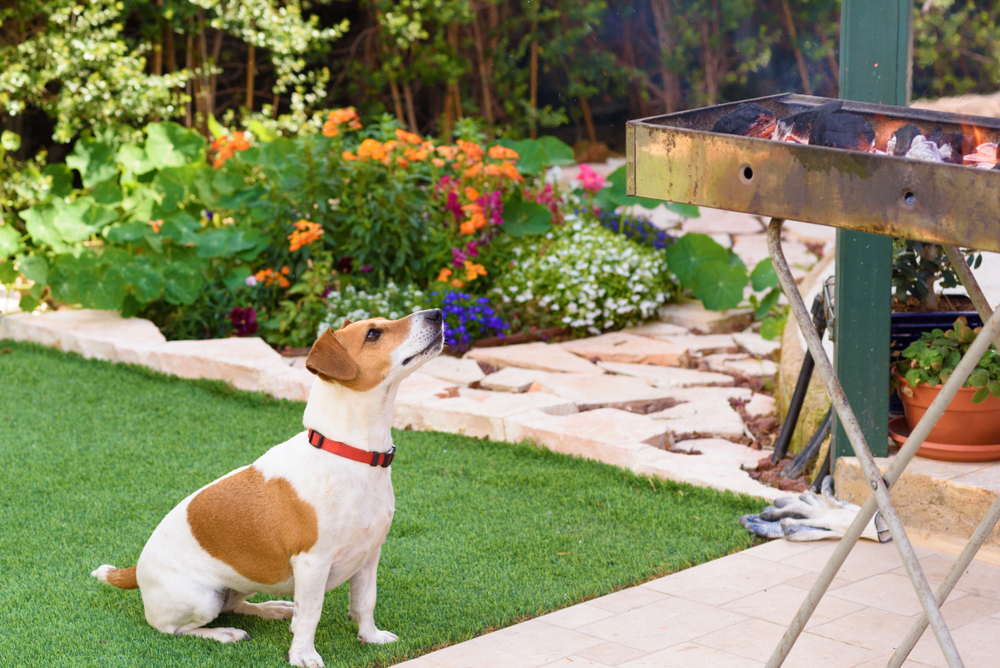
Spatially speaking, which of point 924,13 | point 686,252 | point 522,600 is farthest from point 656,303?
point 924,13

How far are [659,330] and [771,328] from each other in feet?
2.24

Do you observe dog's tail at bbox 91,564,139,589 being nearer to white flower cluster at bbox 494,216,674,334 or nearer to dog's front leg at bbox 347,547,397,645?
dog's front leg at bbox 347,547,397,645

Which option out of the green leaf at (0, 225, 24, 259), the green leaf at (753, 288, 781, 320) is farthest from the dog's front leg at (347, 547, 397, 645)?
the green leaf at (0, 225, 24, 259)

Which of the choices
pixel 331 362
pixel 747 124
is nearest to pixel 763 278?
pixel 747 124

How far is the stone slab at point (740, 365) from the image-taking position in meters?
5.26

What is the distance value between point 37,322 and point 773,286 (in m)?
4.28

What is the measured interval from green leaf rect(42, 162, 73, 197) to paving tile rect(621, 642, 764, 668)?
590 centimetres

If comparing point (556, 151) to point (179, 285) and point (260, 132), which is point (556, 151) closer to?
point (260, 132)

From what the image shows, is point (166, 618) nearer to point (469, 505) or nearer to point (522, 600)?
point (522, 600)

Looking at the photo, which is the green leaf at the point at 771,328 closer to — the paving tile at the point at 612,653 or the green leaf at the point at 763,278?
the green leaf at the point at 763,278

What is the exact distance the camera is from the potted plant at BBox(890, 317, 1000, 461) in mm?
3344

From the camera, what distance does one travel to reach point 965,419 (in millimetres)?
3365

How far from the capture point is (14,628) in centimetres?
272

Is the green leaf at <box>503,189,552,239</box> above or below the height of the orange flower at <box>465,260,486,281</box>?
above
